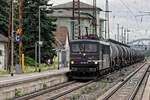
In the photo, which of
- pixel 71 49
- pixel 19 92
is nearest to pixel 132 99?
pixel 19 92

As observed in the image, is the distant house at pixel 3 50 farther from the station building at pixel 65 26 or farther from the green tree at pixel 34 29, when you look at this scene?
the station building at pixel 65 26

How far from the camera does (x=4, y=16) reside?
41.1 metres

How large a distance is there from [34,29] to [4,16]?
156 inches

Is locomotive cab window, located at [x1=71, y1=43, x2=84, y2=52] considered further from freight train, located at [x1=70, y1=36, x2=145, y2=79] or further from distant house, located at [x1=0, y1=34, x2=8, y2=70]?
distant house, located at [x1=0, y1=34, x2=8, y2=70]

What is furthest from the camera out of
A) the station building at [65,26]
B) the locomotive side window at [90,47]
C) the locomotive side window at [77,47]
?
the station building at [65,26]

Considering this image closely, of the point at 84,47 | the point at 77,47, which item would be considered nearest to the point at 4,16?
the point at 77,47

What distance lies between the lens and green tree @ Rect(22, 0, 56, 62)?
41531mm

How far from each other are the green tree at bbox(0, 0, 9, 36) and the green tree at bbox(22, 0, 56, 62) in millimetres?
2109

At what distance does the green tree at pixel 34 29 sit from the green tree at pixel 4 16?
2.11 m

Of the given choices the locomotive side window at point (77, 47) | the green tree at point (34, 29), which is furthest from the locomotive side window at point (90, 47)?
the green tree at point (34, 29)

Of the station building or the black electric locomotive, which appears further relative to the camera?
the station building

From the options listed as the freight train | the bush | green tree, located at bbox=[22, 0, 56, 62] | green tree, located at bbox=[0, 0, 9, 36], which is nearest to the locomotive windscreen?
the freight train

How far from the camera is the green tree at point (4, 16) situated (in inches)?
1597

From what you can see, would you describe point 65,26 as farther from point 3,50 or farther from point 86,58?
point 86,58
